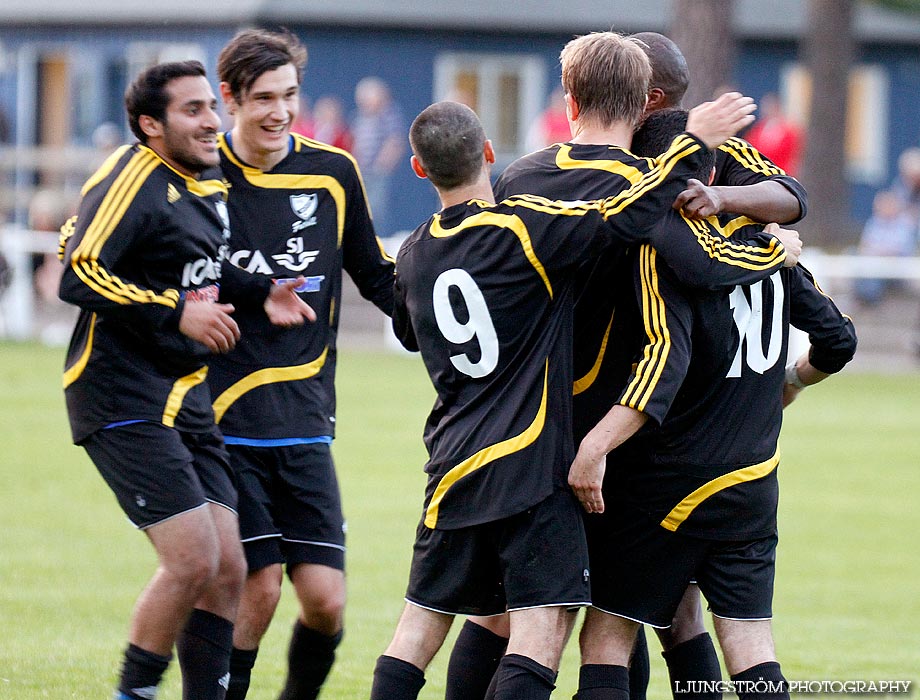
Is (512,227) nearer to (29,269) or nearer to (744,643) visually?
(744,643)

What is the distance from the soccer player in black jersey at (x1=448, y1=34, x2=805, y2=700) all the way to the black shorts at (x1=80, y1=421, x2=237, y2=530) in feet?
3.26

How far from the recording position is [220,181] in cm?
523

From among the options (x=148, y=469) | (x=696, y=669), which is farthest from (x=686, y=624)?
(x=148, y=469)

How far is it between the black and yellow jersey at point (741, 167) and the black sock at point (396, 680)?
69.1 inches

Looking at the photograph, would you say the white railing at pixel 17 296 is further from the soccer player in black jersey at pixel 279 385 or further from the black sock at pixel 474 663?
the black sock at pixel 474 663

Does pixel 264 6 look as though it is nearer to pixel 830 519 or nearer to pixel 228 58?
pixel 830 519

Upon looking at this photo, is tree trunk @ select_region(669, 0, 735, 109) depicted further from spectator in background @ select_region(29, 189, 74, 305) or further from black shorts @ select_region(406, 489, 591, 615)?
black shorts @ select_region(406, 489, 591, 615)

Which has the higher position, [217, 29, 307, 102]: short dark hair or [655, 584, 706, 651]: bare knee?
[217, 29, 307, 102]: short dark hair

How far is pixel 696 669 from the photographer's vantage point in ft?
16.2

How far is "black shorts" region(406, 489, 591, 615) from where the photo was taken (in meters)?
4.35

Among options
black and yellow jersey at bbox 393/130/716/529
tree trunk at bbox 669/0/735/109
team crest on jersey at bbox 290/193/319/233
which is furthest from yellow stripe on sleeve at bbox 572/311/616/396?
tree trunk at bbox 669/0/735/109

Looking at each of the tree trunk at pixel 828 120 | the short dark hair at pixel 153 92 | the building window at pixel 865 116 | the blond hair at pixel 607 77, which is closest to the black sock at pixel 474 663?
the blond hair at pixel 607 77

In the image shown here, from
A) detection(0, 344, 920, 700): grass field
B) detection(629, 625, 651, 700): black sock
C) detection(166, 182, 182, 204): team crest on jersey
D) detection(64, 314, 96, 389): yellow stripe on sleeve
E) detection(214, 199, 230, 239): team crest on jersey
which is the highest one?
detection(166, 182, 182, 204): team crest on jersey

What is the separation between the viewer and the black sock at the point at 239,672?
533 centimetres
